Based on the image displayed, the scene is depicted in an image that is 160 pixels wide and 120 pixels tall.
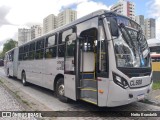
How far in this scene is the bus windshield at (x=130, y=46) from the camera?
5.53 m

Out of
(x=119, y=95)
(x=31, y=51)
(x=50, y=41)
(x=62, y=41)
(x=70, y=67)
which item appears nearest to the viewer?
(x=119, y=95)

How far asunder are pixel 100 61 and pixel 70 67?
5.44 ft

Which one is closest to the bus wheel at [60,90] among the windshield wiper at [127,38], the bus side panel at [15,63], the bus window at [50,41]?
the bus window at [50,41]

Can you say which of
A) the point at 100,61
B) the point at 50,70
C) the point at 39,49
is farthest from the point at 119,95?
the point at 39,49

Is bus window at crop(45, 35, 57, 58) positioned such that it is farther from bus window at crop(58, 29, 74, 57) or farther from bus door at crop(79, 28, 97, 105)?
bus door at crop(79, 28, 97, 105)

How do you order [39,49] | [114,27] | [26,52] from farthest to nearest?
1. [26,52]
2. [39,49]
3. [114,27]

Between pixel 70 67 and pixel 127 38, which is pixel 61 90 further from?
pixel 127 38

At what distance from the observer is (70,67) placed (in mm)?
6949

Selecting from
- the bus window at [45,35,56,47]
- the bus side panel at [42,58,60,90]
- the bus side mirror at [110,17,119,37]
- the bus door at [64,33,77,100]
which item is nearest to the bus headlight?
the bus side mirror at [110,17,119,37]

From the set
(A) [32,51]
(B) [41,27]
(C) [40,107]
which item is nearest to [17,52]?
(A) [32,51]

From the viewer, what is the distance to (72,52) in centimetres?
688

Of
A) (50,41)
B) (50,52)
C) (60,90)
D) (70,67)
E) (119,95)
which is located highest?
(50,41)

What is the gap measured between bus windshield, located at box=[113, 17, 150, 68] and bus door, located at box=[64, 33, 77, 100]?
5.75ft

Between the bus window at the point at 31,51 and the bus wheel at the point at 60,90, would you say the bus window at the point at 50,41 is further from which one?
the bus window at the point at 31,51
